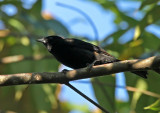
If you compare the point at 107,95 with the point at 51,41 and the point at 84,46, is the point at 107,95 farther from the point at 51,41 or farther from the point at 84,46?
the point at 51,41

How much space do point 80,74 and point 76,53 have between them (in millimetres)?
1142

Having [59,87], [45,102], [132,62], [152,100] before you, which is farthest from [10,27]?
[132,62]

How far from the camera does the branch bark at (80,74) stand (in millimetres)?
2592

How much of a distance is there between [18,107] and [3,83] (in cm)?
198

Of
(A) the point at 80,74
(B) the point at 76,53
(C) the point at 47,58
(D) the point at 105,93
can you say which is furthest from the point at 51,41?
(A) the point at 80,74

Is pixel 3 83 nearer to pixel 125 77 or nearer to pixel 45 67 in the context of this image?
pixel 125 77

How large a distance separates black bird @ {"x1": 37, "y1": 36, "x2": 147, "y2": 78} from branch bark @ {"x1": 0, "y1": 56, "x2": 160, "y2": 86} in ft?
3.24

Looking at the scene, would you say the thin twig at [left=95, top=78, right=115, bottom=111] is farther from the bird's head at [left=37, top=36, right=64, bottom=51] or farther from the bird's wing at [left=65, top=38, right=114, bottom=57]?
the bird's head at [left=37, top=36, right=64, bottom=51]

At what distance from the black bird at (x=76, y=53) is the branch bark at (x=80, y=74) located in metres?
0.99

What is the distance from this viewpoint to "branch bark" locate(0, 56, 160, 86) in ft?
8.50

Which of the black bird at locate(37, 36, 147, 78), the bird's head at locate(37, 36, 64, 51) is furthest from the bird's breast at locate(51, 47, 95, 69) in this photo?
the bird's head at locate(37, 36, 64, 51)

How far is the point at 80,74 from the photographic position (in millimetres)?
2729

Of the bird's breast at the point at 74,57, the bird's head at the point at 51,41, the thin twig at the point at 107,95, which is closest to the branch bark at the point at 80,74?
the bird's breast at the point at 74,57

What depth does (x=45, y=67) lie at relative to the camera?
15.6 ft
